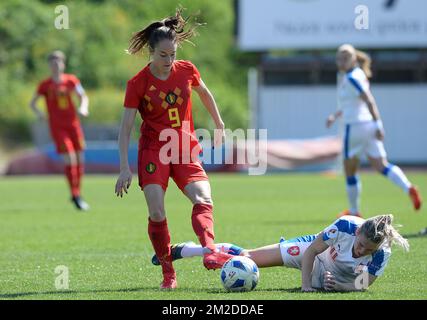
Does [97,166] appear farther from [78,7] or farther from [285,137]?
[78,7]

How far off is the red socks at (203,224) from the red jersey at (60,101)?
26.7ft

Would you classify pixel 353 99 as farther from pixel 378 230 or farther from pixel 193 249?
pixel 378 230

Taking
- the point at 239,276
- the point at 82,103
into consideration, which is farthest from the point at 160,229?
the point at 82,103

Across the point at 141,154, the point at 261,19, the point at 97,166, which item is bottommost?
the point at 97,166

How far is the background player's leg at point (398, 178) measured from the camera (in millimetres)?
11586

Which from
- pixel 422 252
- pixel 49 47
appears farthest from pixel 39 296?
pixel 49 47

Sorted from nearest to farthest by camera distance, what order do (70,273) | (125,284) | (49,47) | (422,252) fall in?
(125,284) < (70,273) < (422,252) < (49,47)

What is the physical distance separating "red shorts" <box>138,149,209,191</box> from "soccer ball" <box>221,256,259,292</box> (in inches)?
31.1

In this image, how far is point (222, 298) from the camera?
627 centimetres

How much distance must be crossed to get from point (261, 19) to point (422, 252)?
20732 mm

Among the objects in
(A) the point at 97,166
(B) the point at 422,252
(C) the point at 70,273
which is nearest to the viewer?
(C) the point at 70,273

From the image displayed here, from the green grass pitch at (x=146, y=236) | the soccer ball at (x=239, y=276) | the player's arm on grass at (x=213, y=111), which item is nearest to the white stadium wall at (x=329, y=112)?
the green grass pitch at (x=146, y=236)

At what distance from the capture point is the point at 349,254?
6.66 meters
